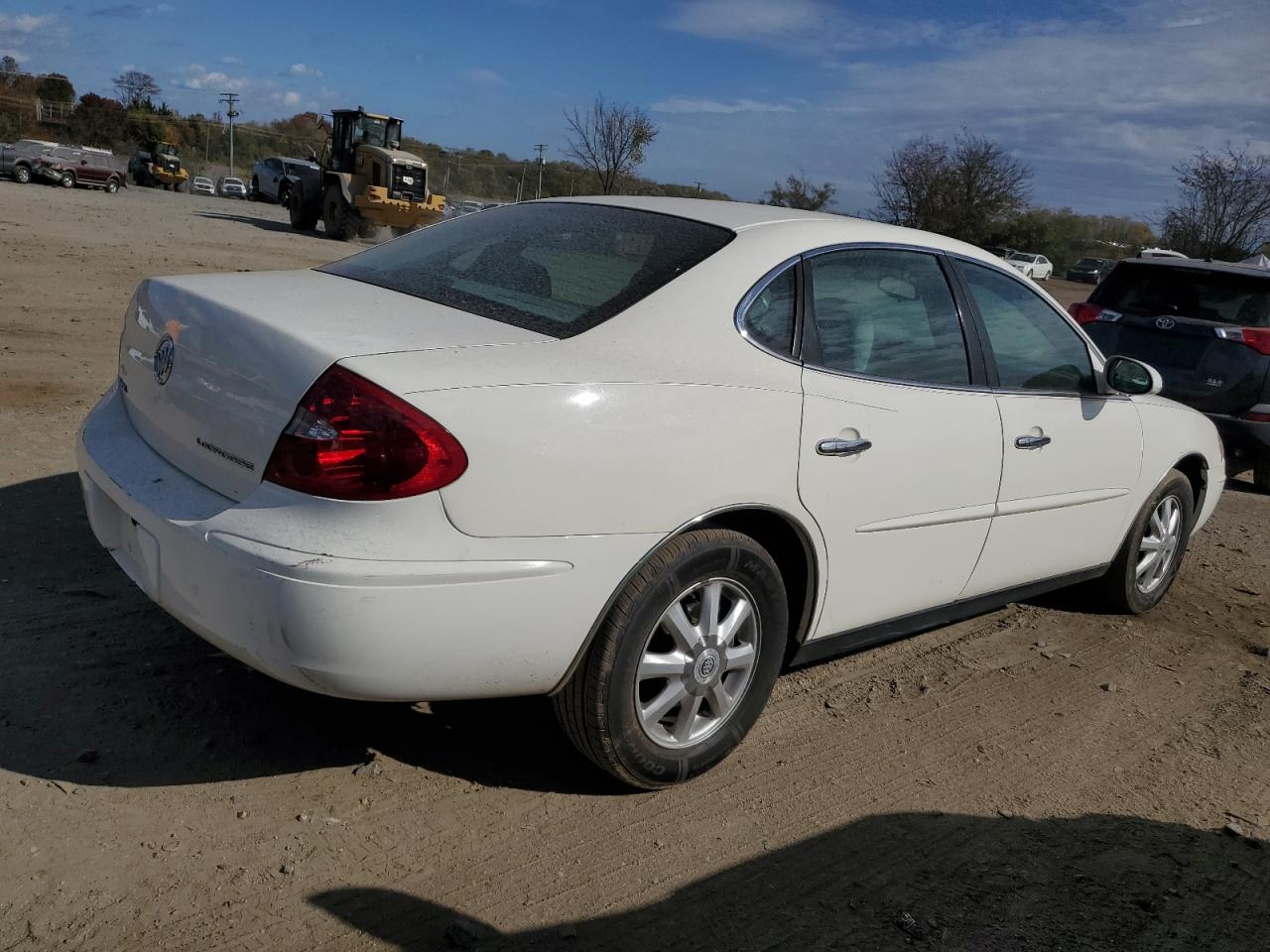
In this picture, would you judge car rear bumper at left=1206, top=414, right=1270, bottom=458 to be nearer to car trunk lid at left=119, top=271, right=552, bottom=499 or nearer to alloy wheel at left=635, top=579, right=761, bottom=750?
alloy wheel at left=635, top=579, right=761, bottom=750

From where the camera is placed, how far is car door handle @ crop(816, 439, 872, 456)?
3.31 metres

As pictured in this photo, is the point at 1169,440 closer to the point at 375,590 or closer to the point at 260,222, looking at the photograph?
the point at 375,590

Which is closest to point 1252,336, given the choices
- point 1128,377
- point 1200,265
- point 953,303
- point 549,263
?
point 1200,265

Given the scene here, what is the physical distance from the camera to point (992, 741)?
151 inches

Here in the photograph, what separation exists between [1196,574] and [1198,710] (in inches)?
86.6

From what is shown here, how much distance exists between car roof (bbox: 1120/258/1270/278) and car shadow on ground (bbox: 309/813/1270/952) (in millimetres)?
6041

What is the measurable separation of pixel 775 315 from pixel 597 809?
152cm

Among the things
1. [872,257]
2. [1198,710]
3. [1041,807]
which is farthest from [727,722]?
[1198,710]

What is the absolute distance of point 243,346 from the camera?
2809 millimetres

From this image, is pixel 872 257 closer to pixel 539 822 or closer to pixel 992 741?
pixel 992 741

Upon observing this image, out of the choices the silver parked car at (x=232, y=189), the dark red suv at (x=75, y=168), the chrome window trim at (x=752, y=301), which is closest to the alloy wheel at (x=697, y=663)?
the chrome window trim at (x=752, y=301)

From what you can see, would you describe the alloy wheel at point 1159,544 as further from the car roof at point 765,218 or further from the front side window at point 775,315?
the front side window at point 775,315

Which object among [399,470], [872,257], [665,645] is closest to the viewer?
[399,470]

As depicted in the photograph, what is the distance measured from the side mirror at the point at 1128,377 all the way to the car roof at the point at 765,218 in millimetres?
864
